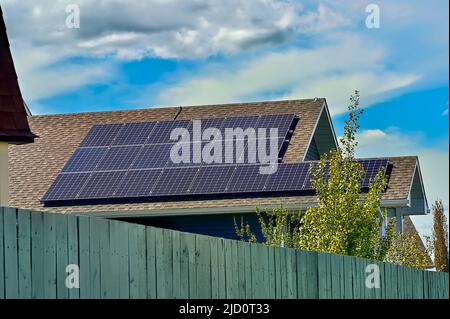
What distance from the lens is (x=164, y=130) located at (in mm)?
29625

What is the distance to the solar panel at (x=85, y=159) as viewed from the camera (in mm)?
28281

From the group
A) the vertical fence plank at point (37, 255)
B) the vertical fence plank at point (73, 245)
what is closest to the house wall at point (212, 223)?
the vertical fence plank at point (73, 245)

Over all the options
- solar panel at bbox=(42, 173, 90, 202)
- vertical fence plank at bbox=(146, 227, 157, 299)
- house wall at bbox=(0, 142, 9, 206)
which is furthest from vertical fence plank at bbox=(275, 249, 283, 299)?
solar panel at bbox=(42, 173, 90, 202)

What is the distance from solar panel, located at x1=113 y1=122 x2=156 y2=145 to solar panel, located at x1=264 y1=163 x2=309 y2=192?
4506 mm

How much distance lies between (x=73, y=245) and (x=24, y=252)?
2.22 ft

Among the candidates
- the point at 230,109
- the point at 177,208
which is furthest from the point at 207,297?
the point at 230,109

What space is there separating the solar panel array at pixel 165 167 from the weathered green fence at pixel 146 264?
10673 millimetres

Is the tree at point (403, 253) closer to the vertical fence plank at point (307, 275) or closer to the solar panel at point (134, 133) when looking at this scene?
the solar panel at point (134, 133)

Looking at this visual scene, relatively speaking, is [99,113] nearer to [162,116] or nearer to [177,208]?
[162,116]

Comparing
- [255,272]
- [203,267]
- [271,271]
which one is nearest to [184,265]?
[203,267]

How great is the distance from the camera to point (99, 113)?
3244 cm
